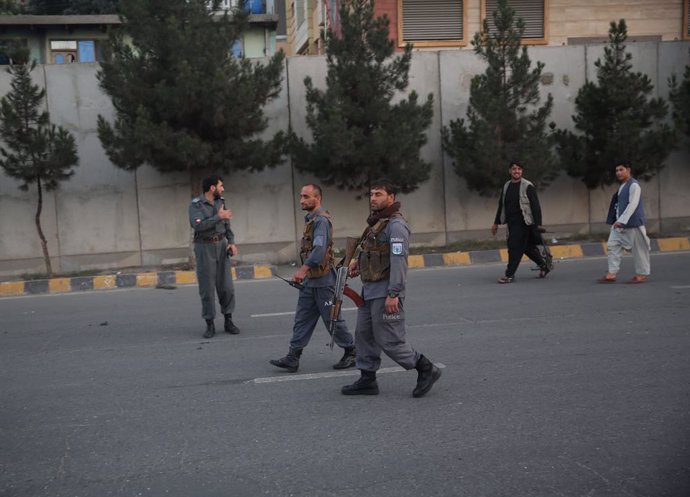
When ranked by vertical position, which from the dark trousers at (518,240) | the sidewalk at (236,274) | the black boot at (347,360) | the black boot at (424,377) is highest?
the dark trousers at (518,240)

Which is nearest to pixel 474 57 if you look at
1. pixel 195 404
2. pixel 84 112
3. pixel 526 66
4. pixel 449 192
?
pixel 526 66

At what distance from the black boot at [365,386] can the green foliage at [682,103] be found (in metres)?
12.8

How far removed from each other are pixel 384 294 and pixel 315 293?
3.94ft

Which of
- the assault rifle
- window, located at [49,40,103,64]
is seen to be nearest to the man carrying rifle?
the assault rifle

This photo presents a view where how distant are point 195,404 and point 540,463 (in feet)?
8.64

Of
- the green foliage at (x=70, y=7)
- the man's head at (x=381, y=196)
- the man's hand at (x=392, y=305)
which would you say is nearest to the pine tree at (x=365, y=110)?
the man's head at (x=381, y=196)

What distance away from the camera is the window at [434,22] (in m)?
21.6

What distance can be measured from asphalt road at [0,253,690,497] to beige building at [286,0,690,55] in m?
13.6

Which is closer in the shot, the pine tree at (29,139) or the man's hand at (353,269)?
the man's hand at (353,269)

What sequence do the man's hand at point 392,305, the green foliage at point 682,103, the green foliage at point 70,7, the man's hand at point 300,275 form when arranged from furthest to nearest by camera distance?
the green foliage at point 70,7
the green foliage at point 682,103
the man's hand at point 300,275
the man's hand at point 392,305

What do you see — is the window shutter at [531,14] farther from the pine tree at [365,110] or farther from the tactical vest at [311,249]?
the tactical vest at [311,249]

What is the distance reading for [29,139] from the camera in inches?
556

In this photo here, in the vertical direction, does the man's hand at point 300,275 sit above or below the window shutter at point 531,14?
below

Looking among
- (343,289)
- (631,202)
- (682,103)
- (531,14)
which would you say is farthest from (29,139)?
(531,14)
